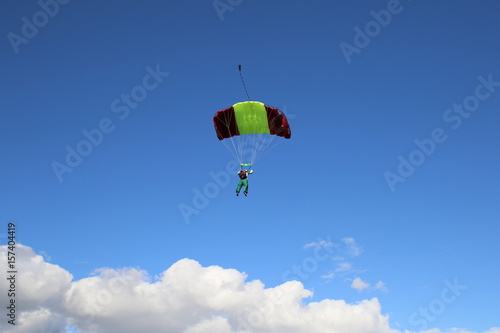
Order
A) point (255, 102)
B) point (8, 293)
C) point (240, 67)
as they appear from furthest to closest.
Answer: point (255, 102) < point (8, 293) < point (240, 67)

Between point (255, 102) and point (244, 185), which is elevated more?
point (255, 102)

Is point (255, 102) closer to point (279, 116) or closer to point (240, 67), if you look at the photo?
point (279, 116)

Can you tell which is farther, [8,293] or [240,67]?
[8,293]

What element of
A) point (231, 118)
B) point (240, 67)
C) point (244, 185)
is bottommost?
point (244, 185)

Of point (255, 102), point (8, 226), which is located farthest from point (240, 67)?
point (8, 226)

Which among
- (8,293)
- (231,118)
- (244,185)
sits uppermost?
(231,118)

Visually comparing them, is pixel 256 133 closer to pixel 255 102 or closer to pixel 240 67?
pixel 255 102

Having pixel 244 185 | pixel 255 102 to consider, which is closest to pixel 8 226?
pixel 244 185

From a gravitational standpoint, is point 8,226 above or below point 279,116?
below

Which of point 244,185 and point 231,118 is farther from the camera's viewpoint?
point 231,118

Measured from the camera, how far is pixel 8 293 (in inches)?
1438

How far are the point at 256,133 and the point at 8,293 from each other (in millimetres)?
22857

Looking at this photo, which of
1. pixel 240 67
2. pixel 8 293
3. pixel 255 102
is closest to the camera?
pixel 240 67

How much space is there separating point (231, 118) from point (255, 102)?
2.49 m
